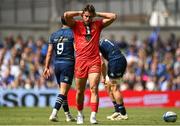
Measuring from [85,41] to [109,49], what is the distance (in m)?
2.37

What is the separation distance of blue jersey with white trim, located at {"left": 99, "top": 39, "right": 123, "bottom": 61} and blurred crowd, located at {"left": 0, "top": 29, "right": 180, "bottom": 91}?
12.4m

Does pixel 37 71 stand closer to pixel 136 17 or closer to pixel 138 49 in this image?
pixel 138 49

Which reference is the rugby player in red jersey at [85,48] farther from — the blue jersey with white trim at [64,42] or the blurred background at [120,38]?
the blurred background at [120,38]

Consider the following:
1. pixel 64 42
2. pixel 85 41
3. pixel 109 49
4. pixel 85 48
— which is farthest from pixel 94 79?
pixel 109 49

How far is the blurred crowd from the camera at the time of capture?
33.6m

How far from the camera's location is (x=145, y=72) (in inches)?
1351

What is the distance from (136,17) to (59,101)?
21.5 metres

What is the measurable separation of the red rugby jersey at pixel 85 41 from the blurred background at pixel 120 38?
1487 centimetres

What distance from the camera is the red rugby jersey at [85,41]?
1791 cm

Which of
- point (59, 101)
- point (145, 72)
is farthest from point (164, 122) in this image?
point (145, 72)

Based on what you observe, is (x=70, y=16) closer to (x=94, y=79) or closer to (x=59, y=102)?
(x=94, y=79)

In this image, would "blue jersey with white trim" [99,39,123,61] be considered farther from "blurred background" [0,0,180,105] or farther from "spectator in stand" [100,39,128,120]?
"blurred background" [0,0,180,105]

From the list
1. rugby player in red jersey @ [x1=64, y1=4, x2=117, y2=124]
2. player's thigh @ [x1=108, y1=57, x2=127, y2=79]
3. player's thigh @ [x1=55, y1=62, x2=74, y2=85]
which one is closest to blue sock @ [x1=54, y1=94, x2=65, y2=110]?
player's thigh @ [x1=55, y1=62, x2=74, y2=85]

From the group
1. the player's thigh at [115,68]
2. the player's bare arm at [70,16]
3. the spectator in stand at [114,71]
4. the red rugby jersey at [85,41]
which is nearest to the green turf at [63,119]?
the spectator in stand at [114,71]
